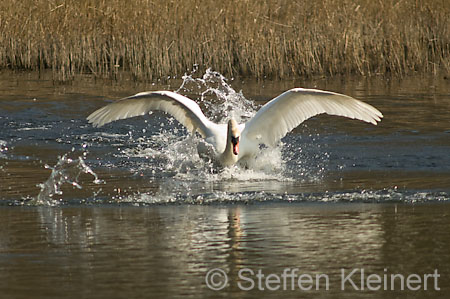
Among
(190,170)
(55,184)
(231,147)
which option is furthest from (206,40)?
(55,184)

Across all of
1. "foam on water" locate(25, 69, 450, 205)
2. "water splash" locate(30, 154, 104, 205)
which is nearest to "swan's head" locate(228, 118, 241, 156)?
"foam on water" locate(25, 69, 450, 205)

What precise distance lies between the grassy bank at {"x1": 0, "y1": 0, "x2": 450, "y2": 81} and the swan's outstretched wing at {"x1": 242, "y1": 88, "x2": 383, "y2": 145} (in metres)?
6.38

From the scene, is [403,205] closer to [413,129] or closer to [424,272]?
[424,272]

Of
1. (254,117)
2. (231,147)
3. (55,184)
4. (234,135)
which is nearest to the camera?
(55,184)

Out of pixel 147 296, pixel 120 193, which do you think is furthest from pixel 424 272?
pixel 120 193

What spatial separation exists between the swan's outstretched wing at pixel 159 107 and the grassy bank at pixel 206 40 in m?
5.93

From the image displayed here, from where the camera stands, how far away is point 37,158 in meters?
10.4

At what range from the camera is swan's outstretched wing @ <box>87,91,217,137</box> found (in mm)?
10344

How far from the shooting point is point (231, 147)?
985 cm

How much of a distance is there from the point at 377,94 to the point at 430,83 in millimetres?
1729

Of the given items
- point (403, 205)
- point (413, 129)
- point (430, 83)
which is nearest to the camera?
point (403, 205)

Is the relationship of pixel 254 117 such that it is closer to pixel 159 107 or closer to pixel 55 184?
pixel 159 107

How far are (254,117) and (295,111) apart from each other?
0.48 meters

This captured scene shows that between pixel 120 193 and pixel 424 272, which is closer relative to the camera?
pixel 424 272
